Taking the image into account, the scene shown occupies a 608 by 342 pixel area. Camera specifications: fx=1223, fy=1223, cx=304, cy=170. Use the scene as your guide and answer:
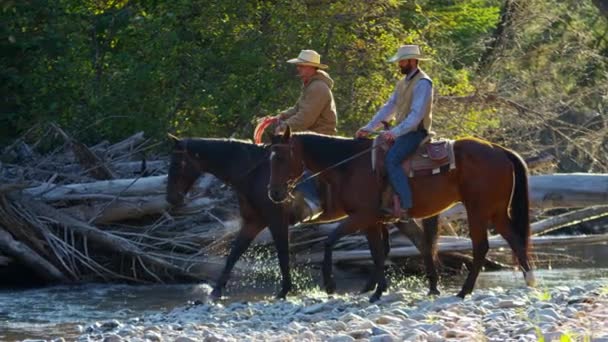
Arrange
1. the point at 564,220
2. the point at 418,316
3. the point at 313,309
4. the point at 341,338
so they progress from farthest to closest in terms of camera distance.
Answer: the point at 564,220 < the point at 313,309 < the point at 418,316 < the point at 341,338

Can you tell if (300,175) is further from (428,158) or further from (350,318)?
(350,318)

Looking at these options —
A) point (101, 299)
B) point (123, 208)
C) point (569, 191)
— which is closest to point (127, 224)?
point (123, 208)

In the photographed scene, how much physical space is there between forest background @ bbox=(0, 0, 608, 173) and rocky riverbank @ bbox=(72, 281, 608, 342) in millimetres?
6928

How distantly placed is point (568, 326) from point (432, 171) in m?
3.99

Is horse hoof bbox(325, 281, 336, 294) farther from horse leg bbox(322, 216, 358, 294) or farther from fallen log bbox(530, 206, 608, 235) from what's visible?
fallen log bbox(530, 206, 608, 235)

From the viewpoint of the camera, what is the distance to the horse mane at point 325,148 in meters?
12.2

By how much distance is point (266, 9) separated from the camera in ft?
64.6

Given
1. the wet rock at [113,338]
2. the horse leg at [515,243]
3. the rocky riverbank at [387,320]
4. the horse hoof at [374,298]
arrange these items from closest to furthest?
the rocky riverbank at [387,320]
the wet rock at [113,338]
the horse hoof at [374,298]
the horse leg at [515,243]

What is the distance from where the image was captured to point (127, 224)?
1723 cm

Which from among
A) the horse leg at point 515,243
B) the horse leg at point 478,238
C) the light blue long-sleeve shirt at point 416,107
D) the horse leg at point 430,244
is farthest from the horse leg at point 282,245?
the horse leg at point 515,243

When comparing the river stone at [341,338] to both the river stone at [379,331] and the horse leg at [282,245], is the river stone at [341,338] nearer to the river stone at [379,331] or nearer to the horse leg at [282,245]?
the river stone at [379,331]

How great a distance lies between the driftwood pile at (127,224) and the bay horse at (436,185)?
10.6 ft

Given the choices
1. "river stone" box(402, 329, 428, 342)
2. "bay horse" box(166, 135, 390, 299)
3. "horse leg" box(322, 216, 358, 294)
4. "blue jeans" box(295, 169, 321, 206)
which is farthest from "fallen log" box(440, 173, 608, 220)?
"river stone" box(402, 329, 428, 342)

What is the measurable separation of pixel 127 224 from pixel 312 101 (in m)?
4.85
